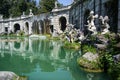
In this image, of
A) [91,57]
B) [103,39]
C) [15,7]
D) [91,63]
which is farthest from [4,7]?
[91,63]

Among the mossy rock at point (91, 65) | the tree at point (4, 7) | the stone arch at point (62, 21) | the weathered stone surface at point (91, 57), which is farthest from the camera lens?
the tree at point (4, 7)

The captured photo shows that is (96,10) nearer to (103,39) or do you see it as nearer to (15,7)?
(103,39)

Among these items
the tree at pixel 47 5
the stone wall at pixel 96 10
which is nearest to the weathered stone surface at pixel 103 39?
the stone wall at pixel 96 10

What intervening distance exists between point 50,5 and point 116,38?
182ft

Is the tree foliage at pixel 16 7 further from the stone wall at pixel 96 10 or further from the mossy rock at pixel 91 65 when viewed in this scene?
the mossy rock at pixel 91 65

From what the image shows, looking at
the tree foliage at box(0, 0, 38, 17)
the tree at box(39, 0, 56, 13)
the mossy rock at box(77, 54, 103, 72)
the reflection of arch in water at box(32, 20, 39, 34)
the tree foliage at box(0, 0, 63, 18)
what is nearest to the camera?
the mossy rock at box(77, 54, 103, 72)

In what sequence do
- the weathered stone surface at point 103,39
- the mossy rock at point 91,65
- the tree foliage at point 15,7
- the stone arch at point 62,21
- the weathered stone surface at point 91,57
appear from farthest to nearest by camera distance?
1. the tree foliage at point 15,7
2. the stone arch at point 62,21
3. the weathered stone surface at point 103,39
4. the weathered stone surface at point 91,57
5. the mossy rock at point 91,65

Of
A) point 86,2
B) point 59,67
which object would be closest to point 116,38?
point 59,67

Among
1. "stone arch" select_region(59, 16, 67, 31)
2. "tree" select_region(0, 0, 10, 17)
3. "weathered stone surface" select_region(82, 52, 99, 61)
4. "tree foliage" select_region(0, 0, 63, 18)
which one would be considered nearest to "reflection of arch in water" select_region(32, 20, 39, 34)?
"stone arch" select_region(59, 16, 67, 31)

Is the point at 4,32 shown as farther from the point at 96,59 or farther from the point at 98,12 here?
the point at 96,59

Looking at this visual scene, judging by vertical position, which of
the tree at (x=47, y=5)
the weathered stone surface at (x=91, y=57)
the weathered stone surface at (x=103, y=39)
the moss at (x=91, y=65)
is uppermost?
the tree at (x=47, y=5)

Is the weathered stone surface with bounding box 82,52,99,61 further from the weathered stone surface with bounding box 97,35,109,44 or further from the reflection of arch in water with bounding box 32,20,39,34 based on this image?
the reflection of arch in water with bounding box 32,20,39,34

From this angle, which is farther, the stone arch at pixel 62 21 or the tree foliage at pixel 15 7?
the tree foliage at pixel 15 7

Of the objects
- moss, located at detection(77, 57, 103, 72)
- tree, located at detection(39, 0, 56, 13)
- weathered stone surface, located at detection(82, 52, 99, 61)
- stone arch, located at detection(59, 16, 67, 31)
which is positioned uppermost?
tree, located at detection(39, 0, 56, 13)
